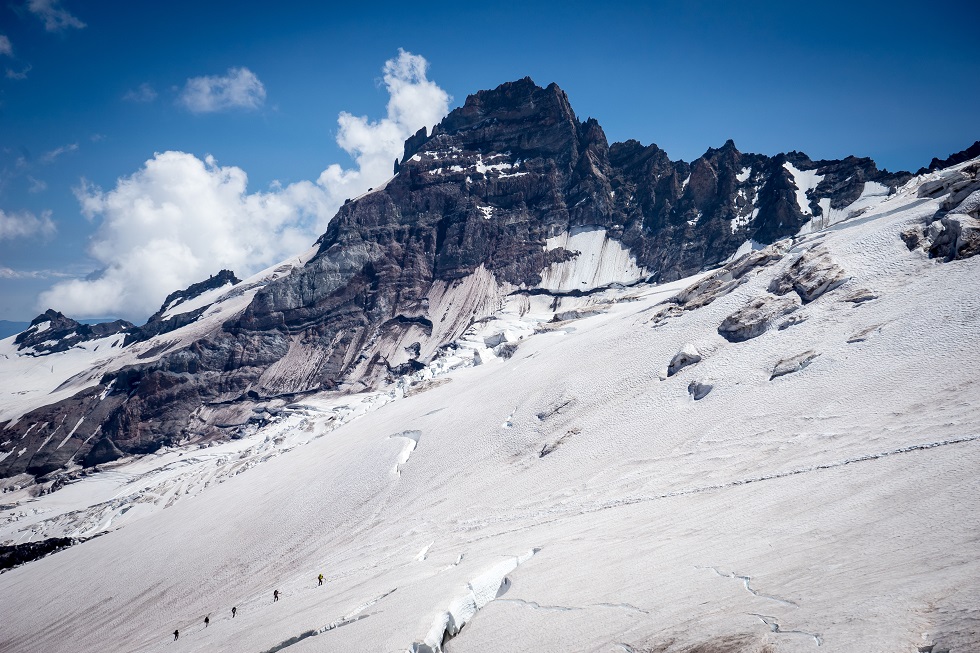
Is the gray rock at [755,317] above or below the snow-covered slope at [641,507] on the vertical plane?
above

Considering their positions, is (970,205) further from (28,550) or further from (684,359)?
(28,550)

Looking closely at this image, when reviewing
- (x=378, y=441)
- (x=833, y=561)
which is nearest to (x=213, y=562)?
(x=378, y=441)

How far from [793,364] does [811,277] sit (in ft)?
38.5

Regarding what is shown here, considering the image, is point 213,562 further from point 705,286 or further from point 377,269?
point 377,269

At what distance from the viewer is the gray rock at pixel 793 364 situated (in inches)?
1324

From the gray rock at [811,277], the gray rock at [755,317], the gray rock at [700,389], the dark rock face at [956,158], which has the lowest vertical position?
the gray rock at [700,389]

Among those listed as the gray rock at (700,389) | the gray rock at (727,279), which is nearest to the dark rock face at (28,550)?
the gray rock at (700,389)

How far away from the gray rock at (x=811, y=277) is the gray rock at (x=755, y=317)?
5.50 ft

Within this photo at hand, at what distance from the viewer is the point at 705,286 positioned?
5475 cm

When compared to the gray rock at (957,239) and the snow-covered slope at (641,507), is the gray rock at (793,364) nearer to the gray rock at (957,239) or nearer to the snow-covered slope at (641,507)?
the snow-covered slope at (641,507)

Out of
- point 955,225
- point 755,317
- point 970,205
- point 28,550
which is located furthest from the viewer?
point 28,550

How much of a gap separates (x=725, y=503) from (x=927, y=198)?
139 feet

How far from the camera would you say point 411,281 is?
18362 cm

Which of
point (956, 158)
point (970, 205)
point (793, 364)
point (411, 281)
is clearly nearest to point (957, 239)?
point (970, 205)
